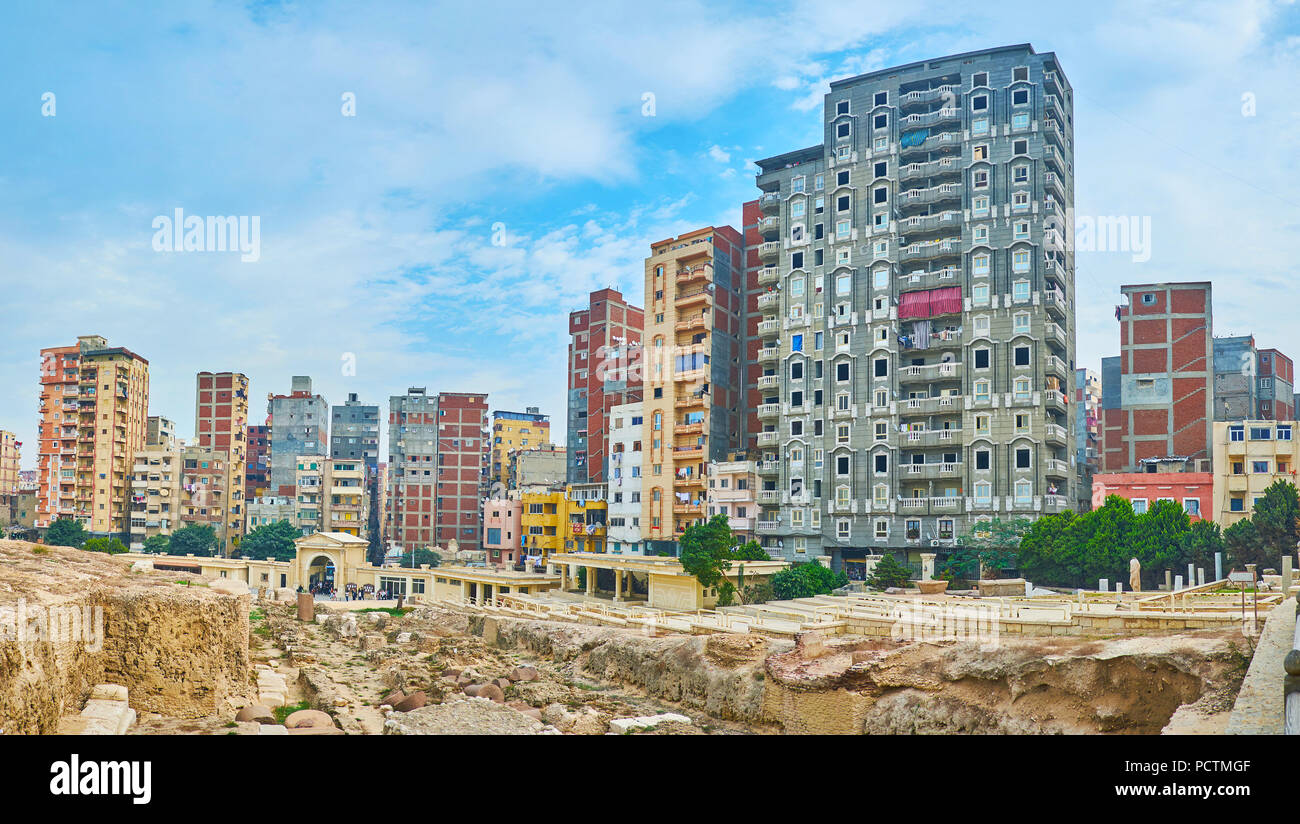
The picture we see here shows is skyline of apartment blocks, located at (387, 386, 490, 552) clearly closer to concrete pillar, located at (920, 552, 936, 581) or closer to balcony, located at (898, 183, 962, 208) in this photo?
balcony, located at (898, 183, 962, 208)

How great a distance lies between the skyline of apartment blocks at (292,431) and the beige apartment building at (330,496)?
5987 mm

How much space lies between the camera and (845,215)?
58031mm

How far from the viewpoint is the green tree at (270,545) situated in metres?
79.2

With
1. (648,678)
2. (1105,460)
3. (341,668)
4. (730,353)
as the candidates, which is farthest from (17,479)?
(1105,460)

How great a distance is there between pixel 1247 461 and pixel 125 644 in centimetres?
5922

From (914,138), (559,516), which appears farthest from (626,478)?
(914,138)

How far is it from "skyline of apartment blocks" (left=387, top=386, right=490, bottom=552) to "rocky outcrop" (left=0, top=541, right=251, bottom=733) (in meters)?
76.7

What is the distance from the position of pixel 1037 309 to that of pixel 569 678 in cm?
3611

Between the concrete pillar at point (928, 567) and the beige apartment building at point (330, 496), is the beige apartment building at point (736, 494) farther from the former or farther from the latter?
the beige apartment building at point (330, 496)

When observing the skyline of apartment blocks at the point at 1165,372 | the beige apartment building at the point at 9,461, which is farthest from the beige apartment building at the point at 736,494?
the beige apartment building at the point at 9,461

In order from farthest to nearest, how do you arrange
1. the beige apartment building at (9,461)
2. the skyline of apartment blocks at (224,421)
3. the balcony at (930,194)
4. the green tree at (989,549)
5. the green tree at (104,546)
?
the beige apartment building at (9,461)
the skyline of apartment blocks at (224,421)
the green tree at (104,546)
the balcony at (930,194)
the green tree at (989,549)

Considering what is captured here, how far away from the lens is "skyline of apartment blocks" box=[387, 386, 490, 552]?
96.5 metres

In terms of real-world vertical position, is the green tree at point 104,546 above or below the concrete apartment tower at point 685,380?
below
